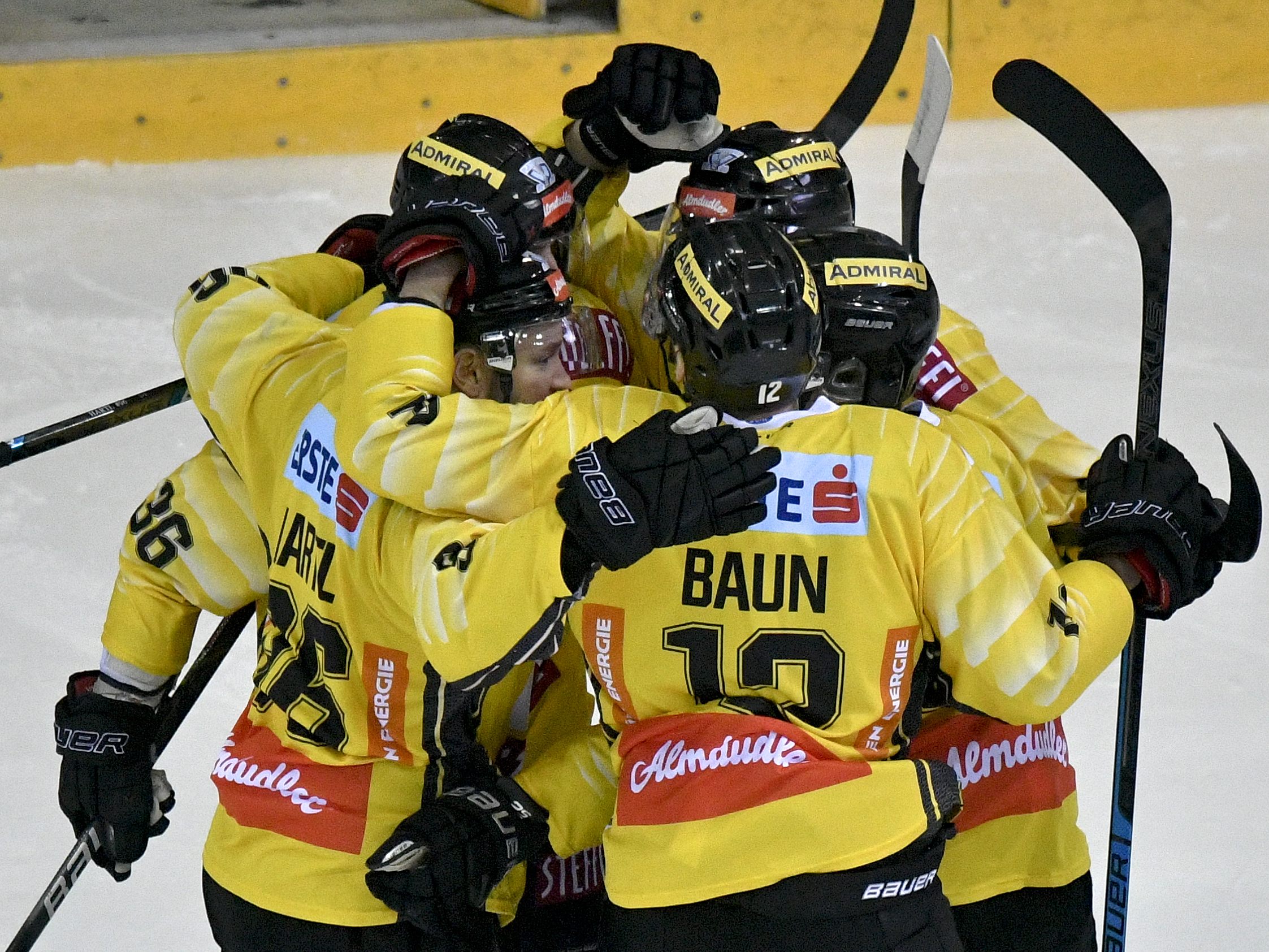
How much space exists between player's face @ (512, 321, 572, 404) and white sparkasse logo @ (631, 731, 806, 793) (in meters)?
0.47

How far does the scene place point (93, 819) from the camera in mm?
2584

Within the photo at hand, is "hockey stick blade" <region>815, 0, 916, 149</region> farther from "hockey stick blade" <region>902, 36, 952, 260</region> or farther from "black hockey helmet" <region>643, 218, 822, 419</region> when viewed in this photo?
"black hockey helmet" <region>643, 218, 822, 419</region>

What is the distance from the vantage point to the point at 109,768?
2.52 m

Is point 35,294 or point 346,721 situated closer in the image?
point 346,721

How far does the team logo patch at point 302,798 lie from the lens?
2191 millimetres

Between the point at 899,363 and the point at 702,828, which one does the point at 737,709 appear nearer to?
the point at 702,828

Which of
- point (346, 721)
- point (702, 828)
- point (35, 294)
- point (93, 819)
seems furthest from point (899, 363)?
point (35, 294)

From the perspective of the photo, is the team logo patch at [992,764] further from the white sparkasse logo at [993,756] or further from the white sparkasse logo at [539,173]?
the white sparkasse logo at [539,173]

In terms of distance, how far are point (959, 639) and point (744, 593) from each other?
9.7 inches

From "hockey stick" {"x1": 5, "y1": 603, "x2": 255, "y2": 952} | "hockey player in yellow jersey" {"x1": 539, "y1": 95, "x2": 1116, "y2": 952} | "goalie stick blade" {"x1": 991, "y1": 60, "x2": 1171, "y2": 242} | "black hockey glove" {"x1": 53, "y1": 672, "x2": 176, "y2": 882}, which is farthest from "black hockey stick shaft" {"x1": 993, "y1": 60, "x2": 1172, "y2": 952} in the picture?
→ "black hockey glove" {"x1": 53, "y1": 672, "x2": 176, "y2": 882}

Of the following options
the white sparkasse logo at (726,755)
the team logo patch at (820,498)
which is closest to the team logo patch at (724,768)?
the white sparkasse logo at (726,755)

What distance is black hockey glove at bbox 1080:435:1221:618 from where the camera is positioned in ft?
7.18

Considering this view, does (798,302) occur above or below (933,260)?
above

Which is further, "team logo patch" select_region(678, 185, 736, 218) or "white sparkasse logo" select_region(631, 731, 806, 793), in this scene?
"team logo patch" select_region(678, 185, 736, 218)
